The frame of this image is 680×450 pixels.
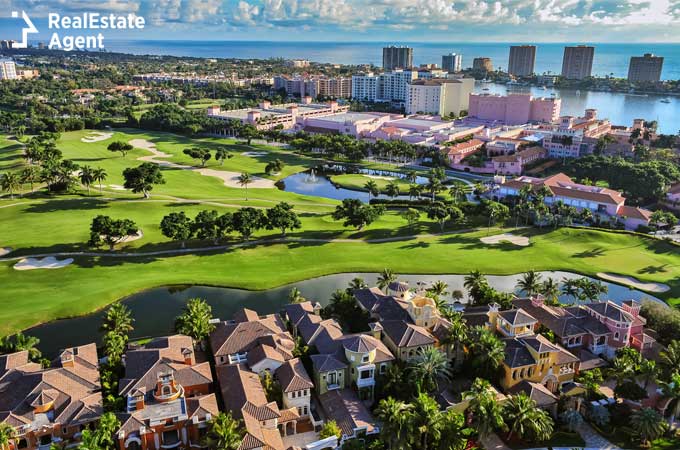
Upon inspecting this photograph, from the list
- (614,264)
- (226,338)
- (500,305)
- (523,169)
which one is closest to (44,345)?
(226,338)

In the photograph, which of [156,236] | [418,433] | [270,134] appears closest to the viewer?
[418,433]

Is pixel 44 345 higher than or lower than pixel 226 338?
lower

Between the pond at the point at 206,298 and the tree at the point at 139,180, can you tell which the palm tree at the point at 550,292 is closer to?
the pond at the point at 206,298

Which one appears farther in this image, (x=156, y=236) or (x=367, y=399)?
(x=156, y=236)

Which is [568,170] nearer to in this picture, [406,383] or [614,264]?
[614,264]

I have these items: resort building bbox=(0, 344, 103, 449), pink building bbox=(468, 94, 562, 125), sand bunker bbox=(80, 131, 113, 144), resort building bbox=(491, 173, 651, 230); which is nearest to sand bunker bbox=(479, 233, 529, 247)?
resort building bbox=(491, 173, 651, 230)

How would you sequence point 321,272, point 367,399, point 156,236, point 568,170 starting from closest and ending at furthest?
point 367,399
point 321,272
point 156,236
point 568,170

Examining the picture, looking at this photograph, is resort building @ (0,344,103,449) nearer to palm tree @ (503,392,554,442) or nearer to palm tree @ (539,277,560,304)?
palm tree @ (503,392,554,442)
